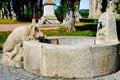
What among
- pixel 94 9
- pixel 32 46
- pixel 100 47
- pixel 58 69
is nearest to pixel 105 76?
pixel 100 47

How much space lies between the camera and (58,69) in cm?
598

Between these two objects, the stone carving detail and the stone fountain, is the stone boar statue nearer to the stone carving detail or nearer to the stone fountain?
the stone fountain

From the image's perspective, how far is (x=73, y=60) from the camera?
5.89 m

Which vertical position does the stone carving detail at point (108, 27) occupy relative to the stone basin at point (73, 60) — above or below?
above

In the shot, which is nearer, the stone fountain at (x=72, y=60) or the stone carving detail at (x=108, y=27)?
the stone fountain at (x=72, y=60)

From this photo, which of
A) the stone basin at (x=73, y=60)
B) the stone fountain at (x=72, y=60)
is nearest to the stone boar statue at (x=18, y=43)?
the stone fountain at (x=72, y=60)

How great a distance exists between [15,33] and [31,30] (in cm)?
42

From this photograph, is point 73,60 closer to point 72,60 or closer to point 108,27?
point 72,60

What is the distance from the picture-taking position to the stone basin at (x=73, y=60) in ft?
19.4

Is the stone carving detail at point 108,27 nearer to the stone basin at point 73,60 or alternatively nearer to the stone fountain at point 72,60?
the stone fountain at point 72,60

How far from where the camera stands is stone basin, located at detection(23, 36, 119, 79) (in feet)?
19.4

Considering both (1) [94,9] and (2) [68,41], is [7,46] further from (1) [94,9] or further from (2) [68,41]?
(1) [94,9]

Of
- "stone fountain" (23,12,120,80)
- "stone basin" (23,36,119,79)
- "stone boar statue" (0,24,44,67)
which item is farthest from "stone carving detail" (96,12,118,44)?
"stone boar statue" (0,24,44,67)

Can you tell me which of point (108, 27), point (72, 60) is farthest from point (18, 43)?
point (108, 27)
